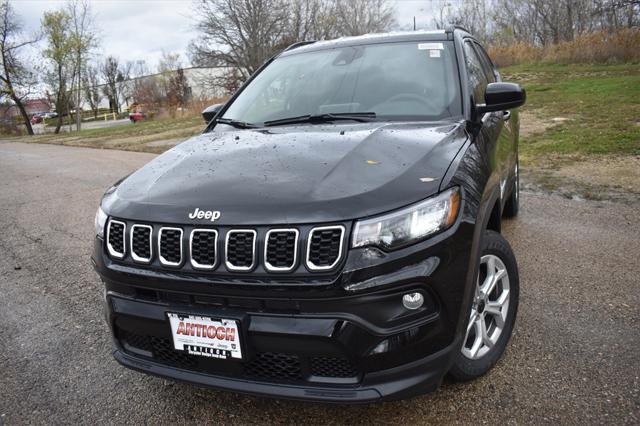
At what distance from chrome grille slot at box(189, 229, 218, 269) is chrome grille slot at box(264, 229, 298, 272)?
0.22m

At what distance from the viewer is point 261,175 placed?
2.18m

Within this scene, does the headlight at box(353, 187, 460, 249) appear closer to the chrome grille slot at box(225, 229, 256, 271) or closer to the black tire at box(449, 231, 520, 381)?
the chrome grille slot at box(225, 229, 256, 271)

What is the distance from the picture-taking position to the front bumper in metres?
1.83

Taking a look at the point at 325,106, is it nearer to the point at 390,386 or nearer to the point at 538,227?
the point at 390,386

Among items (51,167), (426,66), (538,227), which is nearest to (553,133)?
(538,227)

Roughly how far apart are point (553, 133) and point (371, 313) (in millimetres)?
9062

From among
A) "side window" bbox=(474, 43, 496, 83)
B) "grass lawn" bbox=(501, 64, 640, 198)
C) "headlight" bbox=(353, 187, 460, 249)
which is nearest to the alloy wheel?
"headlight" bbox=(353, 187, 460, 249)

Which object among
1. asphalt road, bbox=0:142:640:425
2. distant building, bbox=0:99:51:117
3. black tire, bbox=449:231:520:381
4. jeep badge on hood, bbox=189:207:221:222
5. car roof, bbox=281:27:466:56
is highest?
distant building, bbox=0:99:51:117

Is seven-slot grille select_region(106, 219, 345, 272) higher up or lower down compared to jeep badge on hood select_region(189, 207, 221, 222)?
lower down

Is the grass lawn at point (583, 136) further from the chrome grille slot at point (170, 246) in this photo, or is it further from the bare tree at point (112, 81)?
the bare tree at point (112, 81)

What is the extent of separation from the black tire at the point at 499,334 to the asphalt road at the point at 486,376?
96mm

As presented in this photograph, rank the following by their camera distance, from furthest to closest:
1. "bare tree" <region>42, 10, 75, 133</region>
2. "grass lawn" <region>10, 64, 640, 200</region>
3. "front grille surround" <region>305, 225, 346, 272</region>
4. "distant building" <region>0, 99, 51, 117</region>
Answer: "distant building" <region>0, 99, 51, 117</region> → "bare tree" <region>42, 10, 75, 133</region> → "grass lawn" <region>10, 64, 640, 200</region> → "front grille surround" <region>305, 225, 346, 272</region>

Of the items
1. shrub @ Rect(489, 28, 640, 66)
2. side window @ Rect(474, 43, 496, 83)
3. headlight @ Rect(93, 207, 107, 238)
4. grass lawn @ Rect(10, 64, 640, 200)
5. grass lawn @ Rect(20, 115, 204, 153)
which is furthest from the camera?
shrub @ Rect(489, 28, 640, 66)

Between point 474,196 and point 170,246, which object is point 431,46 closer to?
point 474,196
